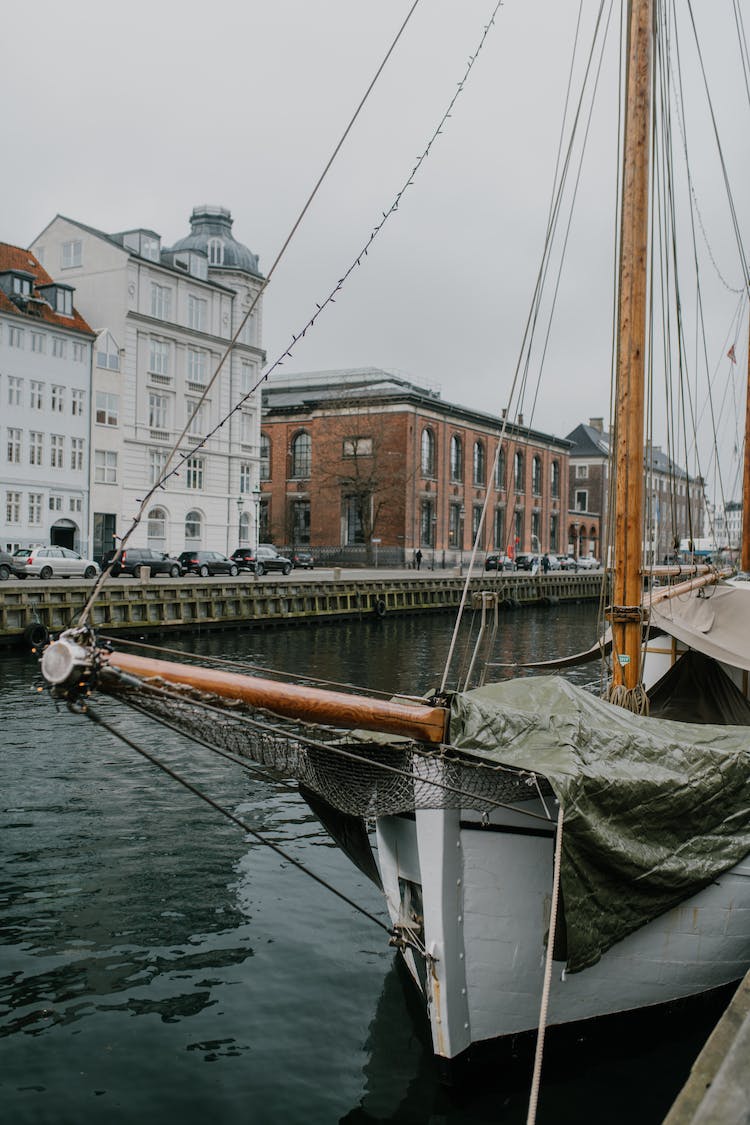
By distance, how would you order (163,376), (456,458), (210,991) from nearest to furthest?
(210,991) < (163,376) < (456,458)

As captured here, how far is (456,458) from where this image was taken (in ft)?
257

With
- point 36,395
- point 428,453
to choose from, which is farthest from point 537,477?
point 36,395

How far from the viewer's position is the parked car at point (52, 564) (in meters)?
38.5

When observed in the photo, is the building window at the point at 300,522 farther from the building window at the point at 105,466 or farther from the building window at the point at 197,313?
the building window at the point at 105,466

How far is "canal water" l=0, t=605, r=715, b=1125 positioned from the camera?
20.7 ft

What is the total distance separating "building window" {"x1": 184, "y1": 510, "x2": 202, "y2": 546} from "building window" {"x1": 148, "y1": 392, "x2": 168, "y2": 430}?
225 inches

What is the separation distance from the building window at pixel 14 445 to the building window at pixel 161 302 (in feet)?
42.2

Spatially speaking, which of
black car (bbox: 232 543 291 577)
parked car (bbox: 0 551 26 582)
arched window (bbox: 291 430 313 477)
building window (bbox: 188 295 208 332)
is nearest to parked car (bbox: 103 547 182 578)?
parked car (bbox: 0 551 26 582)

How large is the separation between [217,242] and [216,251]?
0.60 metres

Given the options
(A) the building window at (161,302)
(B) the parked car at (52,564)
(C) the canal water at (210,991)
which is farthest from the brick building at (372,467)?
(C) the canal water at (210,991)

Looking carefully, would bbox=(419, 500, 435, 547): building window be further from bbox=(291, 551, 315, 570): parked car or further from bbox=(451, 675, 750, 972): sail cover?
bbox=(451, 675, 750, 972): sail cover

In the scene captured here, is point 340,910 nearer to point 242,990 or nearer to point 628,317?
point 242,990

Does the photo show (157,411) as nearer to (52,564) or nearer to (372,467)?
(372,467)

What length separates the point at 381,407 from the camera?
71.3 meters
